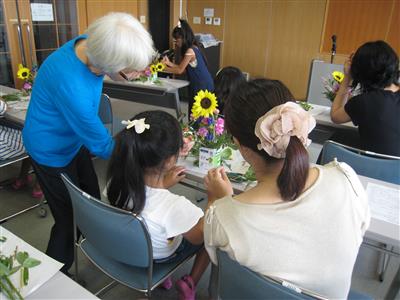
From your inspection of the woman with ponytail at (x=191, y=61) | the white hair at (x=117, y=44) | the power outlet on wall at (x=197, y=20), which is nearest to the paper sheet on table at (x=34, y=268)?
the white hair at (x=117, y=44)

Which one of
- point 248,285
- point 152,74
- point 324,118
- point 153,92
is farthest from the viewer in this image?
point 152,74

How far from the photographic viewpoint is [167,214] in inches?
51.8

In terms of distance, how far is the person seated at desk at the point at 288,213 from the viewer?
88cm

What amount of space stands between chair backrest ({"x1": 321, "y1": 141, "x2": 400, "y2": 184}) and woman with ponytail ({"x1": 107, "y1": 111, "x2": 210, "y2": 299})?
940 millimetres

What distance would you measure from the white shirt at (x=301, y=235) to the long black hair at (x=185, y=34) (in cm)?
285

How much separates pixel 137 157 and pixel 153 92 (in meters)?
2.18

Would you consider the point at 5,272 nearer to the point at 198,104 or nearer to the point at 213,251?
the point at 213,251

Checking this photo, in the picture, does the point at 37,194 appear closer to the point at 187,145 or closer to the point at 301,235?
the point at 187,145

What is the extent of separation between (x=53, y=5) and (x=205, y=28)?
304 centimetres

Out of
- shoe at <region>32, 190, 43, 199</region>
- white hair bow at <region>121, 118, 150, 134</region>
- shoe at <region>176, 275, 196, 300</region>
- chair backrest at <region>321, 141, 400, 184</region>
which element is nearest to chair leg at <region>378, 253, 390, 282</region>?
chair backrest at <region>321, 141, 400, 184</region>

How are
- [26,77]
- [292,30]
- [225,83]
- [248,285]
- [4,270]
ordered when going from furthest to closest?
[292,30]
[26,77]
[225,83]
[248,285]
[4,270]

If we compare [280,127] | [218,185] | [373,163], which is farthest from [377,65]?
[280,127]

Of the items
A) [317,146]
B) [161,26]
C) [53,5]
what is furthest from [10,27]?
[317,146]

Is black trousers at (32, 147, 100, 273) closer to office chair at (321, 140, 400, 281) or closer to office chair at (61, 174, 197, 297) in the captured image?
office chair at (61, 174, 197, 297)
